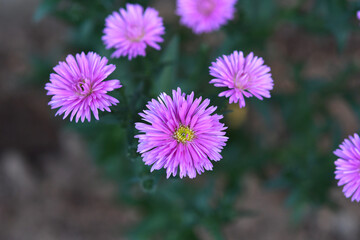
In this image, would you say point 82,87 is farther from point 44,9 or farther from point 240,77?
point 44,9

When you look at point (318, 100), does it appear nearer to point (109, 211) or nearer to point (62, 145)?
point (109, 211)

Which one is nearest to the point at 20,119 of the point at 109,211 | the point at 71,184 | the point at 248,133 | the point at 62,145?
the point at 62,145

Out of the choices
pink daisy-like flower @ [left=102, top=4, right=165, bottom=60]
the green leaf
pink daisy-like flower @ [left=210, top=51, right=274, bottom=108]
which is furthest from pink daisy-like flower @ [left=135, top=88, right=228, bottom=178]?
the green leaf

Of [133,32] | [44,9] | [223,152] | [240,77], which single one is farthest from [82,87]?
[223,152]

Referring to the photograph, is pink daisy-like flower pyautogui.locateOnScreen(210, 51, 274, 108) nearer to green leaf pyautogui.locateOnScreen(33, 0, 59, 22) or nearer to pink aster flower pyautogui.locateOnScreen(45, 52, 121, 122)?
pink aster flower pyautogui.locateOnScreen(45, 52, 121, 122)

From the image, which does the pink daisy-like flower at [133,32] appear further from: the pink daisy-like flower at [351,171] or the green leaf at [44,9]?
the pink daisy-like flower at [351,171]
